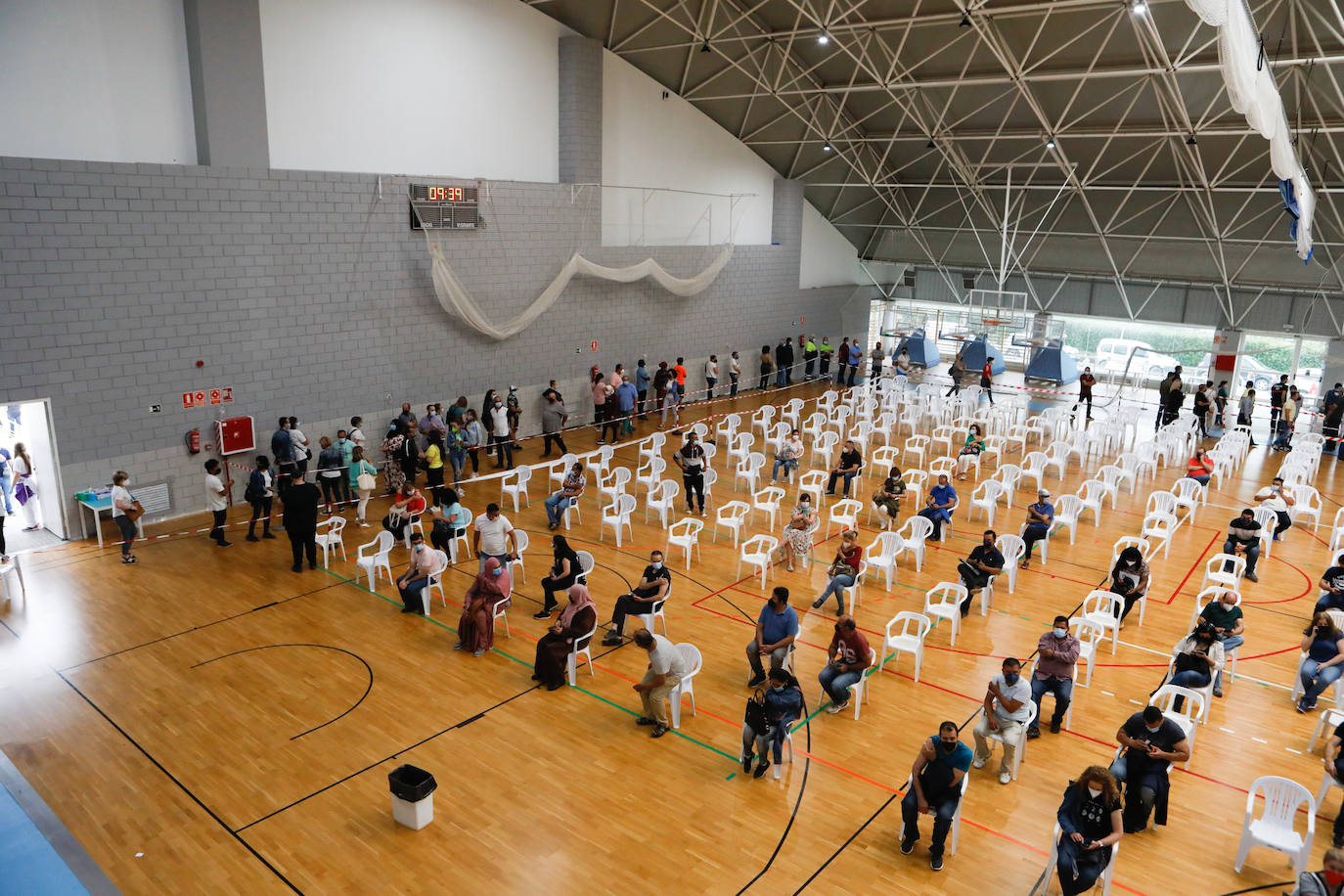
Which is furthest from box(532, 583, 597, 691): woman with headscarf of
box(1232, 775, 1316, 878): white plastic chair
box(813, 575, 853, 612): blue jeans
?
box(1232, 775, 1316, 878): white plastic chair

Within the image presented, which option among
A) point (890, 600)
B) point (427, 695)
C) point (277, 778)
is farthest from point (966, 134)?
point (277, 778)

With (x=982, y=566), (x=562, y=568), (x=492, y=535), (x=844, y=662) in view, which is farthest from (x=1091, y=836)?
(x=492, y=535)

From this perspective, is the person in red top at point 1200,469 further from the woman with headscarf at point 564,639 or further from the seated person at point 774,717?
the woman with headscarf at point 564,639

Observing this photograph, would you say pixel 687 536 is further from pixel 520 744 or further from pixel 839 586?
pixel 520 744

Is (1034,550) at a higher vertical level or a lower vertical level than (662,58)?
lower

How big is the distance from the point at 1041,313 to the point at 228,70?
79.8 feet

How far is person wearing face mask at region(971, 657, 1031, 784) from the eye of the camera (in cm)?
792

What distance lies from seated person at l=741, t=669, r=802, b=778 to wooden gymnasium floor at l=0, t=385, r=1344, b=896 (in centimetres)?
27

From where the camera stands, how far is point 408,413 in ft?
53.1

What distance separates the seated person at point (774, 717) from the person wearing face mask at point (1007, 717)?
5.70ft

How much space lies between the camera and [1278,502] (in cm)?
1391

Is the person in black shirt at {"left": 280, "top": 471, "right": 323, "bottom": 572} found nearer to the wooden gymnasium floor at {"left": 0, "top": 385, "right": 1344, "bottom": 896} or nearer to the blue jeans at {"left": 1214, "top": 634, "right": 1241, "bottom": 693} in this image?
the wooden gymnasium floor at {"left": 0, "top": 385, "right": 1344, "bottom": 896}

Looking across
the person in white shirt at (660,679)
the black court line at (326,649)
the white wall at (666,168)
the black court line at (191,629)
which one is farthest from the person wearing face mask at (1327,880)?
the white wall at (666,168)

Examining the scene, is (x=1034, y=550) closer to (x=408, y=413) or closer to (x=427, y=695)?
(x=427, y=695)
